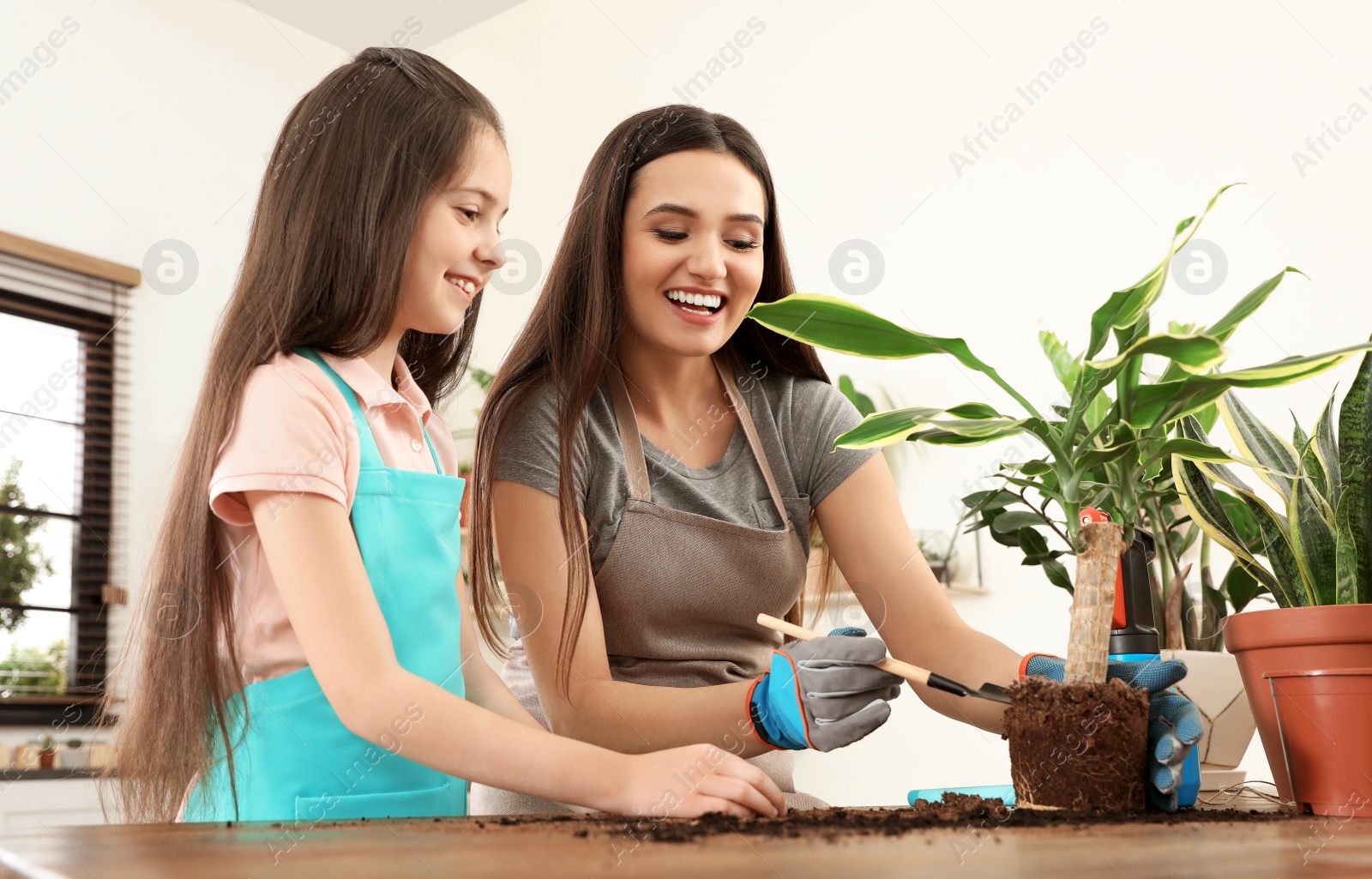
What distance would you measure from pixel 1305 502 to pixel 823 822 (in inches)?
21.4

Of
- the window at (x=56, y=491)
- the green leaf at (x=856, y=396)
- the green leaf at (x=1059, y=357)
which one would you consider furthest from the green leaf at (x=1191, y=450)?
the window at (x=56, y=491)

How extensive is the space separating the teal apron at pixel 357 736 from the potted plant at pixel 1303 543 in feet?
2.17

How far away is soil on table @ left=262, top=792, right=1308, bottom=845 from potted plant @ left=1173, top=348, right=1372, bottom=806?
128mm

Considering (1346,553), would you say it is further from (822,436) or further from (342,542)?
(342,542)

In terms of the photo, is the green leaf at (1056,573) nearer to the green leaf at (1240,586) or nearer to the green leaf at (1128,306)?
the green leaf at (1240,586)

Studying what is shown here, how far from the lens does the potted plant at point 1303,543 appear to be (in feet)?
2.63

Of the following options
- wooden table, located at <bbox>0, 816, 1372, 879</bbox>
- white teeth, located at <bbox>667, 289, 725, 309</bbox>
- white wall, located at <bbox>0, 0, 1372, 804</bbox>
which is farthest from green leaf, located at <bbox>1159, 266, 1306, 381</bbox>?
white wall, located at <bbox>0, 0, 1372, 804</bbox>

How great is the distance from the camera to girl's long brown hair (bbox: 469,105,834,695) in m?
1.16

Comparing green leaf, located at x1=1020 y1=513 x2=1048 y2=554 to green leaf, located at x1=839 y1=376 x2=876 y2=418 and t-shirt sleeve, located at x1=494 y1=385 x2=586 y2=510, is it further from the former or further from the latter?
green leaf, located at x1=839 y1=376 x2=876 y2=418

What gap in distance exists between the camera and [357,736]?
83 centimetres

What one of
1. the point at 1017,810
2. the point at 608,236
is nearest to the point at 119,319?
the point at 608,236

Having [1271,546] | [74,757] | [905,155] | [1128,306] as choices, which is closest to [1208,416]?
[1271,546]

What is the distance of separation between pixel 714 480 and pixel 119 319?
2.72 m

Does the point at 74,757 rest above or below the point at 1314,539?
below
